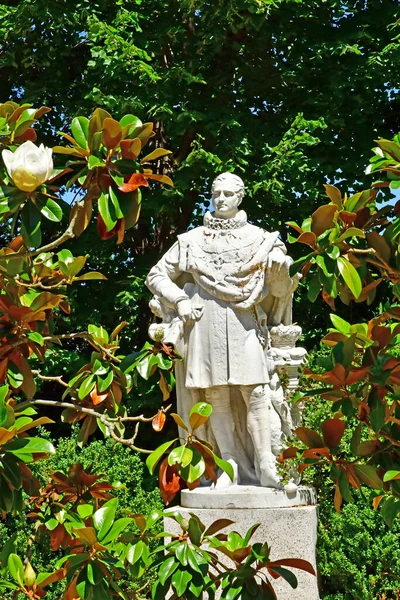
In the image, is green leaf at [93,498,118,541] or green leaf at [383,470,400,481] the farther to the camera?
green leaf at [93,498,118,541]

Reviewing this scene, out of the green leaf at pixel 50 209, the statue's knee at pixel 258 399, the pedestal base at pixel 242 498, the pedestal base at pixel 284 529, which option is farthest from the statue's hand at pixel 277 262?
the green leaf at pixel 50 209

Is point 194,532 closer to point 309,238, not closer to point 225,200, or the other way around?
point 309,238

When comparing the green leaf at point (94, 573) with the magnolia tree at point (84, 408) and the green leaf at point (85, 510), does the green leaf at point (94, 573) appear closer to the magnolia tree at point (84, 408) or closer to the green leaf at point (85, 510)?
the magnolia tree at point (84, 408)

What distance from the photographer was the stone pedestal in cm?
569

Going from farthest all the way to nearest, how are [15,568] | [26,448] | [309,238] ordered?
[15,568], [309,238], [26,448]

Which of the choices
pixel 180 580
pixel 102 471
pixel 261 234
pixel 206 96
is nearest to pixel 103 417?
pixel 180 580

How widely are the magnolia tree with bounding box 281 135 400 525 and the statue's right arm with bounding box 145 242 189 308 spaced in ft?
10.0

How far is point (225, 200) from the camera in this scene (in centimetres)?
620

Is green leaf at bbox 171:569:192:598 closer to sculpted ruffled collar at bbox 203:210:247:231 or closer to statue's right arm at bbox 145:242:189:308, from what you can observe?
statue's right arm at bbox 145:242:189:308

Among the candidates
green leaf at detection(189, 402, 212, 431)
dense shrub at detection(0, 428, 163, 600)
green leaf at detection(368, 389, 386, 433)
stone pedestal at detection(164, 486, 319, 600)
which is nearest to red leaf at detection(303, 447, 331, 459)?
green leaf at detection(368, 389, 386, 433)

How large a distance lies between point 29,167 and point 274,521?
145 inches

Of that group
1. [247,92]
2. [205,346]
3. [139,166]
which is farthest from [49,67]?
[139,166]

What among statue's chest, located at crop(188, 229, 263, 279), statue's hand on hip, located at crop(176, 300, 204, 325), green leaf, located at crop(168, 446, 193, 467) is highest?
statue's chest, located at crop(188, 229, 263, 279)

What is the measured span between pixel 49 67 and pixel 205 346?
5.67 m
